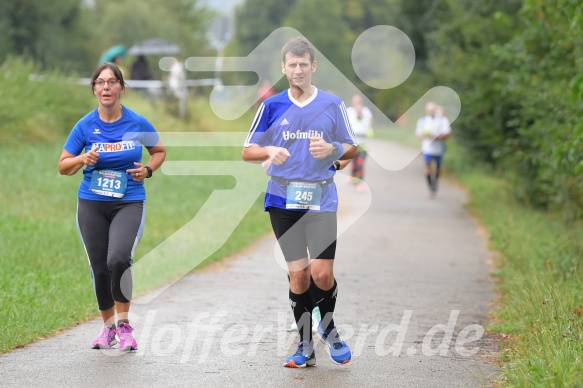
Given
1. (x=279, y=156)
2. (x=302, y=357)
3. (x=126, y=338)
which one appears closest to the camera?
(x=279, y=156)

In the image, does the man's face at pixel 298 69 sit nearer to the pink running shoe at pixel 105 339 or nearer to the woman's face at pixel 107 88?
the woman's face at pixel 107 88

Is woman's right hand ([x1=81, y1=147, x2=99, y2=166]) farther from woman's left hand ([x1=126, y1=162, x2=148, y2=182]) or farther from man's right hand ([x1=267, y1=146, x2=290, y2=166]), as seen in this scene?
man's right hand ([x1=267, y1=146, x2=290, y2=166])

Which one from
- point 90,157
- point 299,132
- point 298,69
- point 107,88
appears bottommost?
point 90,157

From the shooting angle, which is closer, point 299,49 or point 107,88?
point 299,49

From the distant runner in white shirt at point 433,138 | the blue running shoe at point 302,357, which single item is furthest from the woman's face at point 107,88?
the distant runner in white shirt at point 433,138

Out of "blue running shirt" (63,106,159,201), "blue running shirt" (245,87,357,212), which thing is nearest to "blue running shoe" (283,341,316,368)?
"blue running shirt" (245,87,357,212)

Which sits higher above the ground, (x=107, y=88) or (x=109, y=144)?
(x=107, y=88)

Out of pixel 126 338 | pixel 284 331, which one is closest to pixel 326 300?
pixel 284 331

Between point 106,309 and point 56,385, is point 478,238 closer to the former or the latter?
point 106,309

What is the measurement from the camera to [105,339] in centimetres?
793

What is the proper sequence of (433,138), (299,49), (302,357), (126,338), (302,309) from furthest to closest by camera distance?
(433,138) → (126,338) → (302,309) → (302,357) → (299,49)

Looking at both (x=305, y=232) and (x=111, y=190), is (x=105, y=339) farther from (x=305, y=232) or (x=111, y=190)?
(x=305, y=232)

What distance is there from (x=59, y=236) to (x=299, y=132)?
6.91 meters

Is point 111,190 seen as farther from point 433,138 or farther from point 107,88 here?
point 433,138
